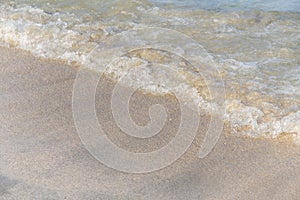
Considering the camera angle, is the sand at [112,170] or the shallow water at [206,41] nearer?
the sand at [112,170]

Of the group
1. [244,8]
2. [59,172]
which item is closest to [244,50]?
[244,8]

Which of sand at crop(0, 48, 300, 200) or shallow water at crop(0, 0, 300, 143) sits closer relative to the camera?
sand at crop(0, 48, 300, 200)

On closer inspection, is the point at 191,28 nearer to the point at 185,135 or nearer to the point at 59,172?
the point at 185,135

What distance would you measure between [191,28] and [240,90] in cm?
150

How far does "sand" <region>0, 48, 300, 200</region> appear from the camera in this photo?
9.13 ft

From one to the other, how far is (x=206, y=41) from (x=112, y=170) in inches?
87.6

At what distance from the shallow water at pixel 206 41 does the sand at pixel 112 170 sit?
317 mm

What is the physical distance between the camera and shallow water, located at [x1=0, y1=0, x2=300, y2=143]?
3.70 m

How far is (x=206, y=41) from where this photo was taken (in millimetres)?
4863

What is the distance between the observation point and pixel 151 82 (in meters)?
4.09

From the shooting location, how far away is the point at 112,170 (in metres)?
2.98

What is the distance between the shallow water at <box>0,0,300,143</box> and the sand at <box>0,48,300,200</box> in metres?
0.32

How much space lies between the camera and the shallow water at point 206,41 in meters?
3.70

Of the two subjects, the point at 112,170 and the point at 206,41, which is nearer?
the point at 112,170
